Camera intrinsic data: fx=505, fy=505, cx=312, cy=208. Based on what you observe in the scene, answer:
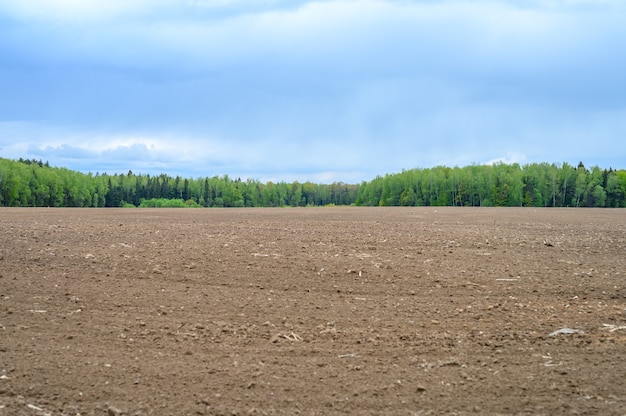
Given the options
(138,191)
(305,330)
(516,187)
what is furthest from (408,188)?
(305,330)

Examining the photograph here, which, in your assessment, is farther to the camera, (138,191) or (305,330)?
(138,191)

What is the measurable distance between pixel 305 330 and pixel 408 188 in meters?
103

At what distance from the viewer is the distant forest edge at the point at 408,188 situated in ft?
275

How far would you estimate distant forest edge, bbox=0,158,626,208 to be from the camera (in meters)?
83.8

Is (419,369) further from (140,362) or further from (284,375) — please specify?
(140,362)

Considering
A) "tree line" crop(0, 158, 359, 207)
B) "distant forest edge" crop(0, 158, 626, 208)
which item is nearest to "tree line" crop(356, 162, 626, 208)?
"distant forest edge" crop(0, 158, 626, 208)

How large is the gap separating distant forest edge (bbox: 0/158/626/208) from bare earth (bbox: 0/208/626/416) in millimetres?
80578

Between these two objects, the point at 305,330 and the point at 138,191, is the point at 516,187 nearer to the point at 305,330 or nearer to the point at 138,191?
the point at 138,191

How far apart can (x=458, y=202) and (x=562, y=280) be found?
9120 centimetres

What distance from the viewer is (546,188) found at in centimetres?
8825

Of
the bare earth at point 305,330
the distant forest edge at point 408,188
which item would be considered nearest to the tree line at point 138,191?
the distant forest edge at point 408,188

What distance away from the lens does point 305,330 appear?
6340 mm

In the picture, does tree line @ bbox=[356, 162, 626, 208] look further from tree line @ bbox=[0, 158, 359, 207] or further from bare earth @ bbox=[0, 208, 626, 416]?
bare earth @ bbox=[0, 208, 626, 416]

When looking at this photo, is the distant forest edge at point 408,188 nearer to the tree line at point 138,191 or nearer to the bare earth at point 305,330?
the tree line at point 138,191
